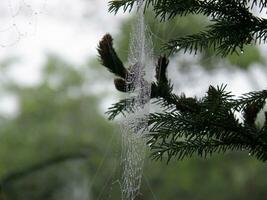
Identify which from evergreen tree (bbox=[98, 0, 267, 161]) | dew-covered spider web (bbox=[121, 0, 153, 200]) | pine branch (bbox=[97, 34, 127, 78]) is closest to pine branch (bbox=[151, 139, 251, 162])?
evergreen tree (bbox=[98, 0, 267, 161])

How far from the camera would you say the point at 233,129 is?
5.45 feet

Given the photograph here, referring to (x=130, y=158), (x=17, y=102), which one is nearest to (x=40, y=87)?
(x=17, y=102)

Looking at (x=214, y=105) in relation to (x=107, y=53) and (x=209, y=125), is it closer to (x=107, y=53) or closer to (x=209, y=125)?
(x=209, y=125)

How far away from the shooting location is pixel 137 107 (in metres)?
1.87

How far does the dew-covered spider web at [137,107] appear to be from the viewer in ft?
6.01

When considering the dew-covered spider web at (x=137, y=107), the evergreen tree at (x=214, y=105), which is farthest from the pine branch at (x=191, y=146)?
the dew-covered spider web at (x=137, y=107)

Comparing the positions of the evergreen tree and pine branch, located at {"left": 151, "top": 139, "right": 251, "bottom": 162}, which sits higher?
the evergreen tree

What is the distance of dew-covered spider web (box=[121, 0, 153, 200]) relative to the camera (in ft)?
6.01

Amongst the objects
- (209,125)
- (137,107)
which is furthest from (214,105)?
(137,107)

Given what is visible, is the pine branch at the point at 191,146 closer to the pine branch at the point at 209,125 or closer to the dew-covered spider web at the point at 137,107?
the pine branch at the point at 209,125

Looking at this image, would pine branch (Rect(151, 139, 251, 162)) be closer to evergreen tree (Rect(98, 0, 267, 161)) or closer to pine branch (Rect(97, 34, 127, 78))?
evergreen tree (Rect(98, 0, 267, 161))

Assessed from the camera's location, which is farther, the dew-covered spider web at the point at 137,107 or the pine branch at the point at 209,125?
the dew-covered spider web at the point at 137,107

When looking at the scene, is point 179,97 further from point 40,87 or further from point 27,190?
point 40,87

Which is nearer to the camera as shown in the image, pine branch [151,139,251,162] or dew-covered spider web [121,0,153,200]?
pine branch [151,139,251,162]
